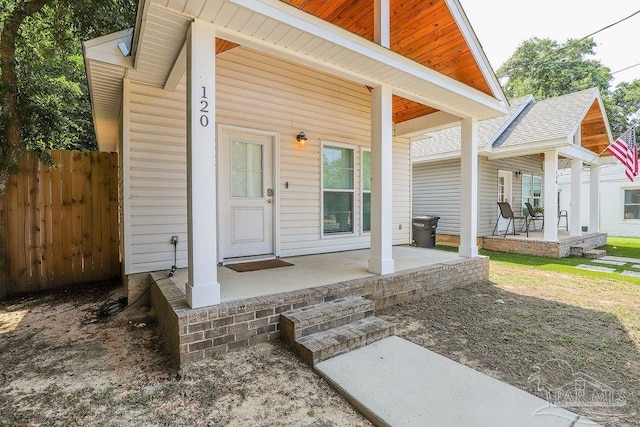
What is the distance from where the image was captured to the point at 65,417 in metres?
1.89

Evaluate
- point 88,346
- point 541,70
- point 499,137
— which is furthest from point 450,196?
point 541,70

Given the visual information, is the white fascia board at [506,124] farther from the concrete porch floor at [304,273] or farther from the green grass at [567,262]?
the concrete porch floor at [304,273]

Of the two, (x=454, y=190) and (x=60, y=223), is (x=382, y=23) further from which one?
(x=454, y=190)

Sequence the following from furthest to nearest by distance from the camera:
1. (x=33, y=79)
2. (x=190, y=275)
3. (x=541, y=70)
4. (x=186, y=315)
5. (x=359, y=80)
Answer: (x=541, y=70) < (x=33, y=79) < (x=359, y=80) < (x=190, y=275) < (x=186, y=315)

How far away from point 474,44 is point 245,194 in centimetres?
396

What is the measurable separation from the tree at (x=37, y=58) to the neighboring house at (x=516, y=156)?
28.5ft

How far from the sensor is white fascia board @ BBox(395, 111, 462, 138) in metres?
5.54

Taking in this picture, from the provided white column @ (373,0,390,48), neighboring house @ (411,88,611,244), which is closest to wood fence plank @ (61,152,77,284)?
white column @ (373,0,390,48)

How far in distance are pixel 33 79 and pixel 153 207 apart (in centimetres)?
284

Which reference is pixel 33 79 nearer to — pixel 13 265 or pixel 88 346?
pixel 13 265


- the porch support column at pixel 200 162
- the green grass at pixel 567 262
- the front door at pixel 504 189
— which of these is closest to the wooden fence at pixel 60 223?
the porch support column at pixel 200 162

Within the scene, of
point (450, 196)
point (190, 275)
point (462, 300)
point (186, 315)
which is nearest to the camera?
point (186, 315)

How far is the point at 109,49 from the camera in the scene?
3283 mm

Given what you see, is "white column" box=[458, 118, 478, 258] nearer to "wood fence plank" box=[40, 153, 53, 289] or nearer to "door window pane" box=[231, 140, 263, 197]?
"door window pane" box=[231, 140, 263, 197]
